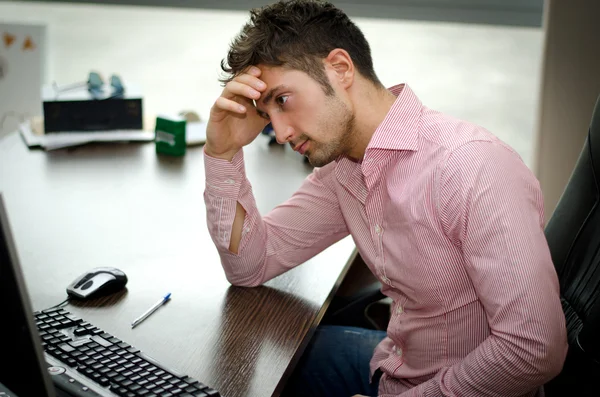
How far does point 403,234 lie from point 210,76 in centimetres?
284

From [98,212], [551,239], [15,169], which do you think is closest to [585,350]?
[551,239]

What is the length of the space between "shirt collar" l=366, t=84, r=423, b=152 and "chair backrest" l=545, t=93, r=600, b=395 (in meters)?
0.35

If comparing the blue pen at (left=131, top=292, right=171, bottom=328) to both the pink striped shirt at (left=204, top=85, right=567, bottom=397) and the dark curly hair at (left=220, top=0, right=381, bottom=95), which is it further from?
the dark curly hair at (left=220, top=0, right=381, bottom=95)

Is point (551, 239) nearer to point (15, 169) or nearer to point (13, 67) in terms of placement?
point (15, 169)

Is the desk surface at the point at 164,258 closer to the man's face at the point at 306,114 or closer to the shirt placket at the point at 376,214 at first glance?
the shirt placket at the point at 376,214

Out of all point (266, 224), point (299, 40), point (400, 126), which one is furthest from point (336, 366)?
point (299, 40)

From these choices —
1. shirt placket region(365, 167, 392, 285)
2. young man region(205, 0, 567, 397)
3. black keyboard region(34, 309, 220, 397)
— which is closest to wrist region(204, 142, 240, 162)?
young man region(205, 0, 567, 397)

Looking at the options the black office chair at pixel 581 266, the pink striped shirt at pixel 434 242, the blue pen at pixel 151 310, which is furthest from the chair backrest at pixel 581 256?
the blue pen at pixel 151 310

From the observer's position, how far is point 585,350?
119 centimetres

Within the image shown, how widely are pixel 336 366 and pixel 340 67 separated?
24.5 inches

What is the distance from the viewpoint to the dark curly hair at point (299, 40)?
4.10 ft

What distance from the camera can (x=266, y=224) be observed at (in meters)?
1.48

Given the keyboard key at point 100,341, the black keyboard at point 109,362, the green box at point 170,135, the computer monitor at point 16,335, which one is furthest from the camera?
the green box at point 170,135

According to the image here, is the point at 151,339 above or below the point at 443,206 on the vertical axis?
below
